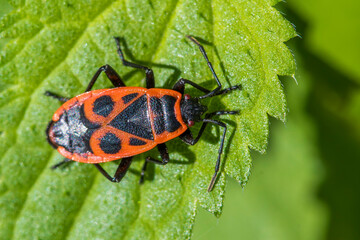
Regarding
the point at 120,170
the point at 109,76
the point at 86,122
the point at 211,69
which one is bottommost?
the point at 120,170

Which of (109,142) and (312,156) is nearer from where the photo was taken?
(109,142)

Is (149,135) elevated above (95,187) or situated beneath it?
elevated above

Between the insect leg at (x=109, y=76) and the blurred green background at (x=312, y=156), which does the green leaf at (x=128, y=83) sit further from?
the blurred green background at (x=312, y=156)

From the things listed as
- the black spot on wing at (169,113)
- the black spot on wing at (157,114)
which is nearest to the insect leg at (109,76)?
the black spot on wing at (157,114)

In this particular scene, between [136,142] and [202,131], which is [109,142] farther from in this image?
[202,131]

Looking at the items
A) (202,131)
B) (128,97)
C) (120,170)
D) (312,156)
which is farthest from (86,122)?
(312,156)

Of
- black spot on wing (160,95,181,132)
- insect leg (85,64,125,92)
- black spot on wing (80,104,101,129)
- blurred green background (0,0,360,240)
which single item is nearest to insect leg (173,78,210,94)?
black spot on wing (160,95,181,132)

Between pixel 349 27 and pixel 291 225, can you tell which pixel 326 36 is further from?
pixel 291 225

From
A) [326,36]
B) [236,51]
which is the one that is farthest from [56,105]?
[326,36]
